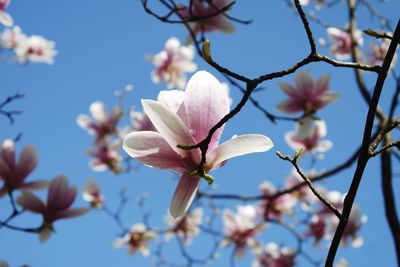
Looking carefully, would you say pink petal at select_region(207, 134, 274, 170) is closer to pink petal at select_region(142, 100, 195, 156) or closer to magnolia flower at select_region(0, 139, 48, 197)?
pink petal at select_region(142, 100, 195, 156)

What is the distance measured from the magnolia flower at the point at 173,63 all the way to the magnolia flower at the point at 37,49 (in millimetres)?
1281

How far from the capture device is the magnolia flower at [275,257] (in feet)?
8.17

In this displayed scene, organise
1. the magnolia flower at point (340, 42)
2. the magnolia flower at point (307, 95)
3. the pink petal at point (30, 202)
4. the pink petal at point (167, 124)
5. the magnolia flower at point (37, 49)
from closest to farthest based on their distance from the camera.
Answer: the pink petal at point (167, 124) < the pink petal at point (30, 202) < the magnolia flower at point (307, 95) < the magnolia flower at point (340, 42) < the magnolia flower at point (37, 49)

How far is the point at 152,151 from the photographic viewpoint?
0.55 meters

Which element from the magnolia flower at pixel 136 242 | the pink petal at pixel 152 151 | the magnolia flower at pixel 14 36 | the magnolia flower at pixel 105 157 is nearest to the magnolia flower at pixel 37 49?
the magnolia flower at pixel 14 36

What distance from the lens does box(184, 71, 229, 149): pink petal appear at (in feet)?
1.76

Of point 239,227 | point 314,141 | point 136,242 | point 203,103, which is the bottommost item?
point 203,103

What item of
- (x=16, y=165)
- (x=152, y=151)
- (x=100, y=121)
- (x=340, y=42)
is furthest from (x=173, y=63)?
(x=152, y=151)

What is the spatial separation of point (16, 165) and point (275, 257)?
188cm

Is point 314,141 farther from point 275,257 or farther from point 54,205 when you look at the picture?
point 54,205

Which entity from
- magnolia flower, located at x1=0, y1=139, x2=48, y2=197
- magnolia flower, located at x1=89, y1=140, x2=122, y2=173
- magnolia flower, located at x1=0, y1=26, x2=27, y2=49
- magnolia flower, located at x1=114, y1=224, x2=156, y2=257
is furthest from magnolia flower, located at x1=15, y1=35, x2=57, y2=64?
magnolia flower, located at x1=0, y1=139, x2=48, y2=197

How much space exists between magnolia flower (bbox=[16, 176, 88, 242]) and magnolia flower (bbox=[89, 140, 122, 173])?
1.33m

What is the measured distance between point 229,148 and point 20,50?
2.95 metres

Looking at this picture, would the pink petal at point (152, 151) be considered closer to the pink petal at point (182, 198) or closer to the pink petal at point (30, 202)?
the pink petal at point (182, 198)
